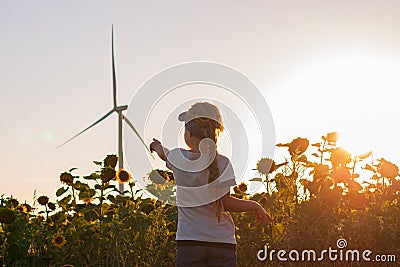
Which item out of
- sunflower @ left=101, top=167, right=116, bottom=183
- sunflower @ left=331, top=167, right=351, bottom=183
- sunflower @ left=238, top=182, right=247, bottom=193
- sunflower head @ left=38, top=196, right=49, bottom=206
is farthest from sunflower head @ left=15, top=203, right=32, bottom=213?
sunflower @ left=331, top=167, right=351, bottom=183

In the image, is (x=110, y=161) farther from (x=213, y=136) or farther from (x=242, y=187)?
(x=213, y=136)

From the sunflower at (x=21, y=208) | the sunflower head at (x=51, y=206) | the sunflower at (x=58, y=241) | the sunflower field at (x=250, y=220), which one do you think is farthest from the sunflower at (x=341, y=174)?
the sunflower at (x=21, y=208)

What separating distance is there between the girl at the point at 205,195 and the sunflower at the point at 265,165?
1912 millimetres

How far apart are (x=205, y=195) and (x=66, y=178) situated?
3.16m

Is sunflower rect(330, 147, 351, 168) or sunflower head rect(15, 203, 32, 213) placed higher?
sunflower rect(330, 147, 351, 168)

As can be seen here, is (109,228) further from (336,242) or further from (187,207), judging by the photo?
(187,207)

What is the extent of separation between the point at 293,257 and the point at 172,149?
2.10 metres

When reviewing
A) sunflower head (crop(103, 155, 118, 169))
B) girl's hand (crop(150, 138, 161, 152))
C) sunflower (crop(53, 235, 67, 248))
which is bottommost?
sunflower (crop(53, 235, 67, 248))

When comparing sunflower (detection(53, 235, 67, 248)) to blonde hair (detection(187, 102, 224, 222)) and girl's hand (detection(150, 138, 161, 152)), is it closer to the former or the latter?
girl's hand (detection(150, 138, 161, 152))

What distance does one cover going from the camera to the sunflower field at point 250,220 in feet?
20.8

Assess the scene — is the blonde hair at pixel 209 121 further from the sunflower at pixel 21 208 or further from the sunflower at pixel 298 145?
the sunflower at pixel 21 208

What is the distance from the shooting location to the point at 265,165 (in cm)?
652

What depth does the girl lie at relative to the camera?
4.51 m

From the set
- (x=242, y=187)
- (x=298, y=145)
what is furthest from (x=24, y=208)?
(x=298, y=145)
